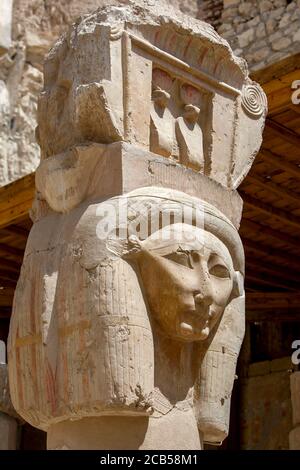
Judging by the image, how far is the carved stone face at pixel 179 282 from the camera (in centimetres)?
435

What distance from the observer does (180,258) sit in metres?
4.39

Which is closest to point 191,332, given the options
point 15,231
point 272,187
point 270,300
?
point 272,187

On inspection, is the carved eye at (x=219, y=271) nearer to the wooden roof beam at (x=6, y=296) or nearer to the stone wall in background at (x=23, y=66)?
the wooden roof beam at (x=6, y=296)

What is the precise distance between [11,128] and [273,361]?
6360 millimetres

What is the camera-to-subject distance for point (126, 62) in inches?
181

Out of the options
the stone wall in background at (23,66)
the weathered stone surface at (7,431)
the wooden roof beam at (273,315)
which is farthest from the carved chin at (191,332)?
the stone wall in background at (23,66)

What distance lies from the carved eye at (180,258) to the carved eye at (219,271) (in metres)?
0.15

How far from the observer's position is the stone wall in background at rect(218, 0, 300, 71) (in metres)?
13.2

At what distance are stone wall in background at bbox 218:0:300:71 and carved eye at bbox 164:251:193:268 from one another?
29.0 feet

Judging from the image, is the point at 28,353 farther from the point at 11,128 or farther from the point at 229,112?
the point at 11,128

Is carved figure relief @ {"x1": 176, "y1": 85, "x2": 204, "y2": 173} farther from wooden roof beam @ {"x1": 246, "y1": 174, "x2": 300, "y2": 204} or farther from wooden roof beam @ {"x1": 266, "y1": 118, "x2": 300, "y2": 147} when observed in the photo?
wooden roof beam @ {"x1": 246, "y1": 174, "x2": 300, "y2": 204}

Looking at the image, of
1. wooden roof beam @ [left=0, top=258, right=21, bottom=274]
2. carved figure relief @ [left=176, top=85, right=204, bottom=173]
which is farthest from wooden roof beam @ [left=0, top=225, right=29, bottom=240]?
carved figure relief @ [left=176, top=85, right=204, bottom=173]

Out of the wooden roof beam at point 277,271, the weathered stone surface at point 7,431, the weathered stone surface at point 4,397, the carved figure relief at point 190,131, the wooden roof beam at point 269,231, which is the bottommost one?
the weathered stone surface at point 7,431

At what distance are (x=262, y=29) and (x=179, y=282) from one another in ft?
32.2
